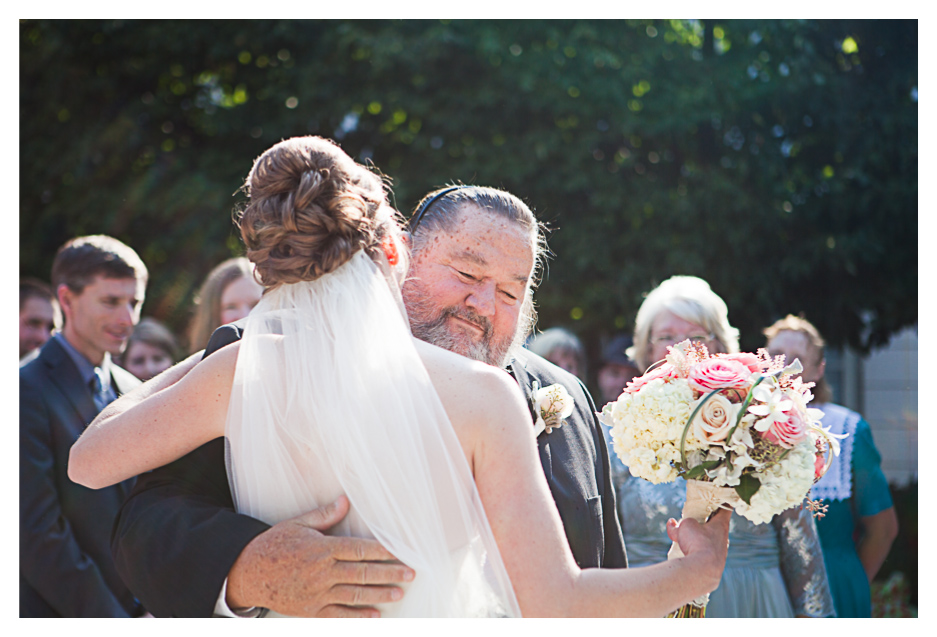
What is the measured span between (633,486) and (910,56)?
21.8 ft

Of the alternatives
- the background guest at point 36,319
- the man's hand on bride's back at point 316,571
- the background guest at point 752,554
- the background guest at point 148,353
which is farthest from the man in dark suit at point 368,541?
the background guest at point 36,319

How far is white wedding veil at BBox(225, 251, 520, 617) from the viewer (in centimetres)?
187

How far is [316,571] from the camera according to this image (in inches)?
71.4

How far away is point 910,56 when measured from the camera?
26.0 ft

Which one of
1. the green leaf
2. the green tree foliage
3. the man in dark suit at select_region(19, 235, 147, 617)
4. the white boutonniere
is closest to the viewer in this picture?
the green leaf

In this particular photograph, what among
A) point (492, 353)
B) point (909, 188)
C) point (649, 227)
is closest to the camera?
point (492, 353)

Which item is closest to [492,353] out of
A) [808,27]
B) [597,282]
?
[597,282]

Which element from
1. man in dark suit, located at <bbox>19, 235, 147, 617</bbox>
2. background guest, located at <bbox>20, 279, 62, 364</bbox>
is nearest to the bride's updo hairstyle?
man in dark suit, located at <bbox>19, 235, 147, 617</bbox>

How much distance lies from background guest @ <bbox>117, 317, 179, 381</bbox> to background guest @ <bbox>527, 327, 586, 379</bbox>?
283 centimetres

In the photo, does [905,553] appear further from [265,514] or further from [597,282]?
[265,514]

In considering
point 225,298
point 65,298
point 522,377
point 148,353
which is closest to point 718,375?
point 522,377

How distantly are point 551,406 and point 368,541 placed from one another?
0.99m

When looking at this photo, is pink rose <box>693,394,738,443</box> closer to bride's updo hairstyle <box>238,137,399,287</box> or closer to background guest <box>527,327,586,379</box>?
bride's updo hairstyle <box>238,137,399,287</box>

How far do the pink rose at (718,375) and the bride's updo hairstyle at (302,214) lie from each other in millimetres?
1132
